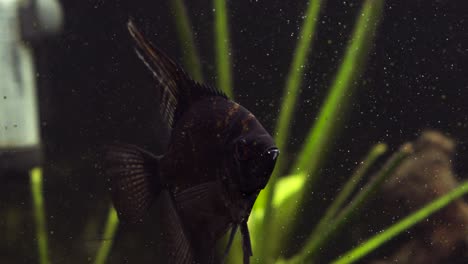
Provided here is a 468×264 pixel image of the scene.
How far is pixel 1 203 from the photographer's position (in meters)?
1.90

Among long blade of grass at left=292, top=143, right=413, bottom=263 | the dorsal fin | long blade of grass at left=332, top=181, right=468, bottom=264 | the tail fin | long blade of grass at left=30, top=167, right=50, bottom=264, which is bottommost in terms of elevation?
long blade of grass at left=332, top=181, right=468, bottom=264

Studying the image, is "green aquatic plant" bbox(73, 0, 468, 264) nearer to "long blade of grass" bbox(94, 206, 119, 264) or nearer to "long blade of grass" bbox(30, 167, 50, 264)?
"long blade of grass" bbox(94, 206, 119, 264)

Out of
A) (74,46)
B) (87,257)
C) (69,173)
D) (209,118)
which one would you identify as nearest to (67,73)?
(74,46)

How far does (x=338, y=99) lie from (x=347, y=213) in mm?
419

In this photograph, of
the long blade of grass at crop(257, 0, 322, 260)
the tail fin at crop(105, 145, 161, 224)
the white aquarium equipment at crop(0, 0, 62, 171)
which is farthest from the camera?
the long blade of grass at crop(257, 0, 322, 260)

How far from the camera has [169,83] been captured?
1.21 metres

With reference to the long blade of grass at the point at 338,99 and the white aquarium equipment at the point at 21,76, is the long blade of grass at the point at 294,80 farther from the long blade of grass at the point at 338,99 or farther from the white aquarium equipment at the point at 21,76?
the white aquarium equipment at the point at 21,76

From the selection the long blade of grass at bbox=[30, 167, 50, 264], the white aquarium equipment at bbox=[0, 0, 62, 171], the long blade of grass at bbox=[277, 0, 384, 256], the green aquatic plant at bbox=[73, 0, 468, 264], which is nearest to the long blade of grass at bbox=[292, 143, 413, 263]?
the green aquatic plant at bbox=[73, 0, 468, 264]

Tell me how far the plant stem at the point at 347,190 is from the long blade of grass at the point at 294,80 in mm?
230

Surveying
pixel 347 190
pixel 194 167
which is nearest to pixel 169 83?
pixel 194 167

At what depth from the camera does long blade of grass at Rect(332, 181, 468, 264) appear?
6.86 feet

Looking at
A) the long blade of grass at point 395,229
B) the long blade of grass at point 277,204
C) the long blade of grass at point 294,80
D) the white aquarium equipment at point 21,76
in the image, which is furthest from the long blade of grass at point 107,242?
the long blade of grass at point 395,229

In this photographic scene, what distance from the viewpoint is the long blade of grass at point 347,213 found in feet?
6.61

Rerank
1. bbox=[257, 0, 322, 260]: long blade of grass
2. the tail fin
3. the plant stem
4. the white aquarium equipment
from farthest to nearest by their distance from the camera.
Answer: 1. the plant stem
2. bbox=[257, 0, 322, 260]: long blade of grass
3. the white aquarium equipment
4. the tail fin
